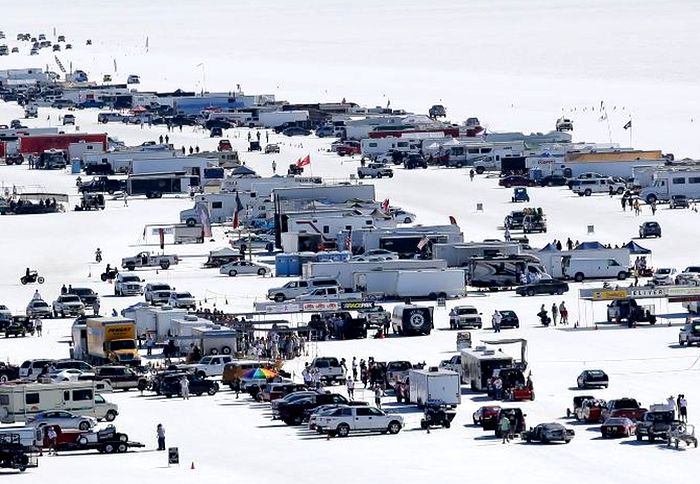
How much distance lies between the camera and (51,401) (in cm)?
3997

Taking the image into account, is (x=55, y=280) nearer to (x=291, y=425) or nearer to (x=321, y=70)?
(x=291, y=425)

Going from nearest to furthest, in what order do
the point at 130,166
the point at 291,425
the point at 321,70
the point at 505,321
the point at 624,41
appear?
the point at 291,425
the point at 505,321
the point at 130,166
the point at 321,70
the point at 624,41

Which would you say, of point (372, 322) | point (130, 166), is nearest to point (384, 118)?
point (130, 166)

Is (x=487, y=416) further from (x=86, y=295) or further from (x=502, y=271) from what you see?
(x=502, y=271)

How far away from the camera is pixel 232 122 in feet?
389

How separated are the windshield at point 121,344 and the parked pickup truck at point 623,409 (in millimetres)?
13104

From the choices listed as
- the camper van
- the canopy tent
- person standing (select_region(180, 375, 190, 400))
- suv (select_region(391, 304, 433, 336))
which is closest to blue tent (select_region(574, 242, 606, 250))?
the canopy tent

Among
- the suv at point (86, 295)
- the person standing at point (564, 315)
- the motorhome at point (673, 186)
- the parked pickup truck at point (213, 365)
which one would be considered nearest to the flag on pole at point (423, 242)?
the suv at point (86, 295)

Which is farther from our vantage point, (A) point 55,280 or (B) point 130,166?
(B) point 130,166

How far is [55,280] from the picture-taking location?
63719mm

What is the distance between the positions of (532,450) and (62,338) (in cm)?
1904

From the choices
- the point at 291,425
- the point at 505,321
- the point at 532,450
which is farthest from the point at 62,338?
the point at 532,450

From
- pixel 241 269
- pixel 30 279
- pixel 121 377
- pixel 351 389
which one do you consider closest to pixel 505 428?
pixel 351 389

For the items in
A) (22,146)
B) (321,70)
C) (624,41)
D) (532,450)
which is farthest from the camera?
(624,41)
